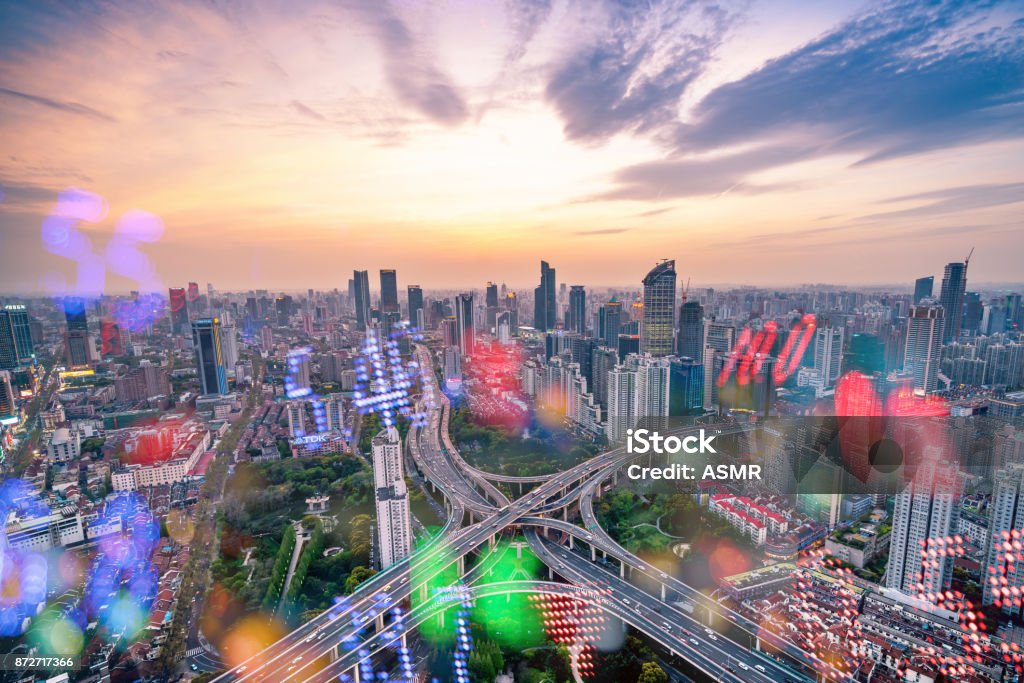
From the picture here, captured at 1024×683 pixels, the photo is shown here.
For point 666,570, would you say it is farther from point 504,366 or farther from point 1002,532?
point 504,366

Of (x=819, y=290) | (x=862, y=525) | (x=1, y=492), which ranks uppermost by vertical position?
(x=819, y=290)

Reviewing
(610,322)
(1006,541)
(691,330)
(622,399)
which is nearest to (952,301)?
(691,330)

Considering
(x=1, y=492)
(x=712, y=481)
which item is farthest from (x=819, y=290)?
(x=1, y=492)

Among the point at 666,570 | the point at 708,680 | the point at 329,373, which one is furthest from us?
the point at 329,373

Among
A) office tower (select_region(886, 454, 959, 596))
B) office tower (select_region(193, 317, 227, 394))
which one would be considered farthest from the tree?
office tower (select_region(193, 317, 227, 394))

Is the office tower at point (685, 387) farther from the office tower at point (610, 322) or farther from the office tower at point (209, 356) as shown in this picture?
the office tower at point (209, 356)

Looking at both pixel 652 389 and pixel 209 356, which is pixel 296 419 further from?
pixel 652 389

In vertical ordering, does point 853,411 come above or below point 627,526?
above
